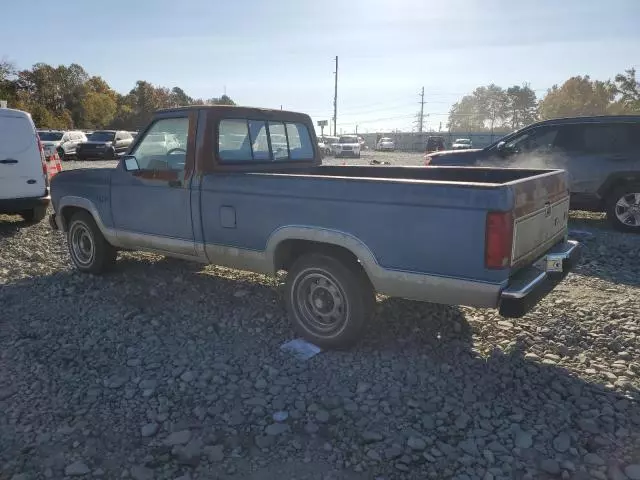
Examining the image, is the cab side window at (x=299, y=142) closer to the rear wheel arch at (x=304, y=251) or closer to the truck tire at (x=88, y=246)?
the rear wheel arch at (x=304, y=251)

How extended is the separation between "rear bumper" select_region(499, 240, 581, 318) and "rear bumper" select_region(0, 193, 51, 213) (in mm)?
7865

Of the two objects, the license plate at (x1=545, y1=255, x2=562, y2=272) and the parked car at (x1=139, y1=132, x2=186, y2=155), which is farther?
the parked car at (x1=139, y1=132, x2=186, y2=155)

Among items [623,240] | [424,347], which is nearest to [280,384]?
[424,347]

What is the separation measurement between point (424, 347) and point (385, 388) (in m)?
0.76

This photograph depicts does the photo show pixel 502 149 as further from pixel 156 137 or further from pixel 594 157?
pixel 156 137

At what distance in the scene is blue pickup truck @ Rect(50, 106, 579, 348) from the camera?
330 centimetres

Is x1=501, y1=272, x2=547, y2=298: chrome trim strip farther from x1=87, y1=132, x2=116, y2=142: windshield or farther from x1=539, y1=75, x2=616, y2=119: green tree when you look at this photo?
x1=539, y1=75, x2=616, y2=119: green tree

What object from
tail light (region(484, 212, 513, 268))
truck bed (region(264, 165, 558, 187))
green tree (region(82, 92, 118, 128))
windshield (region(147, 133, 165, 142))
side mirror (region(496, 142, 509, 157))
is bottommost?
tail light (region(484, 212, 513, 268))

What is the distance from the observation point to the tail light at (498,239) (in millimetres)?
3156

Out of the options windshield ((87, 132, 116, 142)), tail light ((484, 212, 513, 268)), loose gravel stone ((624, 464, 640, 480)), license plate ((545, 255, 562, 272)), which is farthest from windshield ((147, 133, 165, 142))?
windshield ((87, 132, 116, 142))

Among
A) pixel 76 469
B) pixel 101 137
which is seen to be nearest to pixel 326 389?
pixel 76 469

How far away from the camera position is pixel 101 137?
2761cm

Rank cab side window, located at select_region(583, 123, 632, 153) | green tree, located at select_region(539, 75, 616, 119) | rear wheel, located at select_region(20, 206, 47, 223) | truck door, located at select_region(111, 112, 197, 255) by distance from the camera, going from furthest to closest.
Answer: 1. green tree, located at select_region(539, 75, 616, 119)
2. rear wheel, located at select_region(20, 206, 47, 223)
3. cab side window, located at select_region(583, 123, 632, 153)
4. truck door, located at select_region(111, 112, 197, 255)

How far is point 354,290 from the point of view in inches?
152
